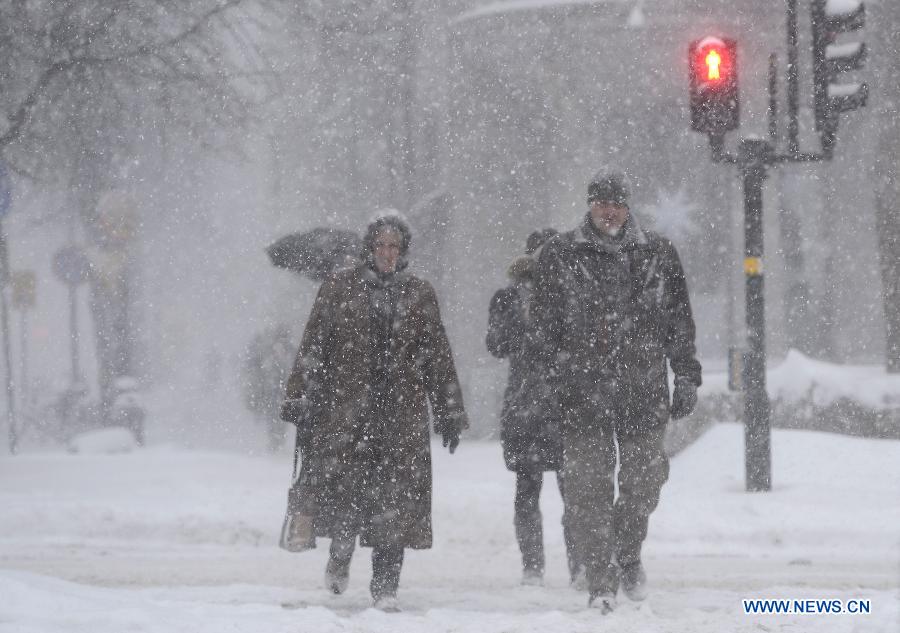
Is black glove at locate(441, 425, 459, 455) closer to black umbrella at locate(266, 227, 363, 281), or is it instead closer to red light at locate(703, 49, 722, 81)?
red light at locate(703, 49, 722, 81)

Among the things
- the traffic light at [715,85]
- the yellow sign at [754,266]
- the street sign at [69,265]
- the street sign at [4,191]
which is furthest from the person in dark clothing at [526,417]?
the street sign at [69,265]

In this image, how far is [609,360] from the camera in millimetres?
6211

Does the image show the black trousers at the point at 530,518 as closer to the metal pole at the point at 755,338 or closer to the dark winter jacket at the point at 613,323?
the dark winter jacket at the point at 613,323

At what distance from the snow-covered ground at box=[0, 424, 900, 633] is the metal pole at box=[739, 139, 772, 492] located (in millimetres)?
298

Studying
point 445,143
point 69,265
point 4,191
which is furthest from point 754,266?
point 69,265

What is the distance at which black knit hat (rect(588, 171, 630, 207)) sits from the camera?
20.6ft

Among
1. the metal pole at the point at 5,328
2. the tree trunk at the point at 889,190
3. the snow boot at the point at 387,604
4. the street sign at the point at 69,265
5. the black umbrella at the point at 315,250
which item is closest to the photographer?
the snow boot at the point at 387,604

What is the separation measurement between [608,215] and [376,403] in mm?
1324

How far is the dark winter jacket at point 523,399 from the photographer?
7.13 metres

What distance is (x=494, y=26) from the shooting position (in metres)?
19.4

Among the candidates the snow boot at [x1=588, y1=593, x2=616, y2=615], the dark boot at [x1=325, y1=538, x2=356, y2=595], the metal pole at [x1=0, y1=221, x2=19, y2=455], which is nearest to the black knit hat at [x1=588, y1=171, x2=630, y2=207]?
the snow boot at [x1=588, y1=593, x2=616, y2=615]

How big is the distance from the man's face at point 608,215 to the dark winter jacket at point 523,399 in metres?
0.83

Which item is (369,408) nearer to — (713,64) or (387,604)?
(387,604)

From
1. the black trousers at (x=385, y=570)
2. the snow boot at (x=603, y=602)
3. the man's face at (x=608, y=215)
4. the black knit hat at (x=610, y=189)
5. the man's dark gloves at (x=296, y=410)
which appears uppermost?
the black knit hat at (x=610, y=189)
